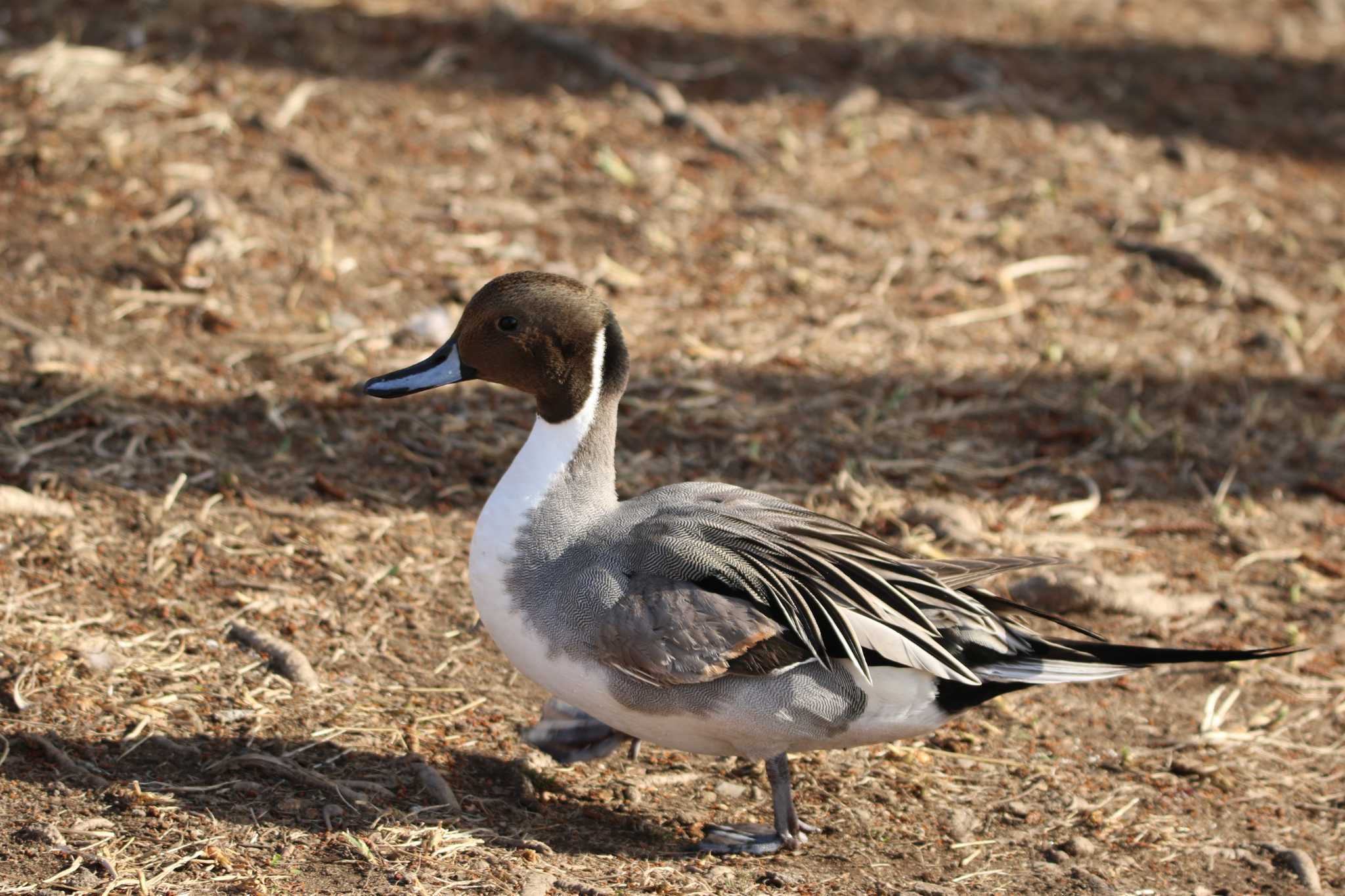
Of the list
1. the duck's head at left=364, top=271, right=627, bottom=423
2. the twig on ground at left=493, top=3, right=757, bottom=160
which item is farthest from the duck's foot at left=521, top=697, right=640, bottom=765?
the twig on ground at left=493, top=3, right=757, bottom=160

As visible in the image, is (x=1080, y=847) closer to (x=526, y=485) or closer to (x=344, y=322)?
(x=526, y=485)

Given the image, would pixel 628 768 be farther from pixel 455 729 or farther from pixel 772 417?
pixel 772 417

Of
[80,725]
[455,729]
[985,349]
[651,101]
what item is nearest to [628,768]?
[455,729]

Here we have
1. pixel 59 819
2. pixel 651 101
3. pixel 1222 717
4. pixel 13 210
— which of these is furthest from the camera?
pixel 651 101

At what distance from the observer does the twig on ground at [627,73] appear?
264 inches

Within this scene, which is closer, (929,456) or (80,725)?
(80,725)

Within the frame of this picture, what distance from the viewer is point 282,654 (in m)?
Answer: 3.69

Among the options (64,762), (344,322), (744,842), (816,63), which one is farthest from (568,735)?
(816,63)

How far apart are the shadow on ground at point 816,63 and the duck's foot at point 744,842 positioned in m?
4.35

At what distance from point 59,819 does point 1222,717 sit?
2.89m

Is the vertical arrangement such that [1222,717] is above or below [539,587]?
below

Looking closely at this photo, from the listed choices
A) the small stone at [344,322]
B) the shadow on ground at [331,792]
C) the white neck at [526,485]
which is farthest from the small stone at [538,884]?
the small stone at [344,322]

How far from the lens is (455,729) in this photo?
142 inches

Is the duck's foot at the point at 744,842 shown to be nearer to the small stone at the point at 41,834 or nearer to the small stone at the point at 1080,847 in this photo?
the small stone at the point at 1080,847
